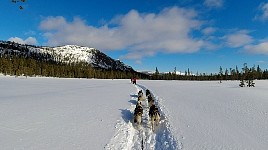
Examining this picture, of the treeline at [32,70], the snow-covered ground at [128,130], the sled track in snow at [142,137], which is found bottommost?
the sled track in snow at [142,137]

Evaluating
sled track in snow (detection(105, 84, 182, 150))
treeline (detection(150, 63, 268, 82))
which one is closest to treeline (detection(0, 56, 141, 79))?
treeline (detection(150, 63, 268, 82))

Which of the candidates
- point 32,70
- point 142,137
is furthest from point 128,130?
point 32,70

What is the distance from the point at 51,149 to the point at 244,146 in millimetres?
7006

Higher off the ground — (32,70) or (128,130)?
(32,70)

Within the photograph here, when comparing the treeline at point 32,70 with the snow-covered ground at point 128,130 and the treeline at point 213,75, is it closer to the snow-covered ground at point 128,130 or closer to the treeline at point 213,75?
the treeline at point 213,75

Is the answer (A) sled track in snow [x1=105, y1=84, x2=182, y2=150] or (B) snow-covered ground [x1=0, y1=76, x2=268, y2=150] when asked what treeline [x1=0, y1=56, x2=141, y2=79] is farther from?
(A) sled track in snow [x1=105, y1=84, x2=182, y2=150]

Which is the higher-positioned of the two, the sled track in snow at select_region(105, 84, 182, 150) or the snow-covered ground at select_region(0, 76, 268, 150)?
the snow-covered ground at select_region(0, 76, 268, 150)

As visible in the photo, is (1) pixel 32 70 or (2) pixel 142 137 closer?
(2) pixel 142 137

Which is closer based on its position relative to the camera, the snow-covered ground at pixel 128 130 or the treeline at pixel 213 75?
the snow-covered ground at pixel 128 130

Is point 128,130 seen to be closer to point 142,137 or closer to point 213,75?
point 142,137

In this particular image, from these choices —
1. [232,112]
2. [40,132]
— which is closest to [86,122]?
[40,132]

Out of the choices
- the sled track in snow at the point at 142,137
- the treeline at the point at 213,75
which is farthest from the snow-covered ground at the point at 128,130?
the treeline at the point at 213,75

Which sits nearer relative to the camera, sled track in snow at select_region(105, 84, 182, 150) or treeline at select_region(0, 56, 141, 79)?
sled track in snow at select_region(105, 84, 182, 150)

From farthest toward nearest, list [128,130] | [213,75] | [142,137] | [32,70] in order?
[213,75], [32,70], [128,130], [142,137]
